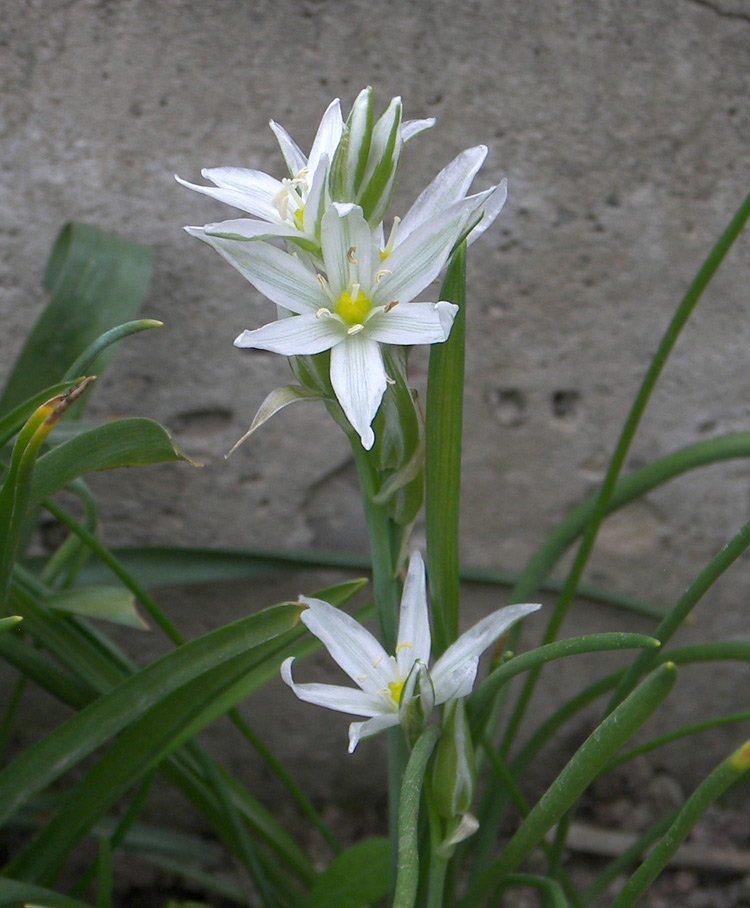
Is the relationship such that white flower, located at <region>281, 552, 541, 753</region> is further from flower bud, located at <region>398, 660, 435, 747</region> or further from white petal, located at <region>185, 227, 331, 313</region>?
white petal, located at <region>185, 227, 331, 313</region>

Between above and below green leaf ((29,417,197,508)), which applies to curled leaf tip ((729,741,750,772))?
below

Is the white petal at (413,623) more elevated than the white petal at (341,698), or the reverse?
the white petal at (413,623)

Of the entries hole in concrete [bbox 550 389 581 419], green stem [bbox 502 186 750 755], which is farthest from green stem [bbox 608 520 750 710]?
hole in concrete [bbox 550 389 581 419]

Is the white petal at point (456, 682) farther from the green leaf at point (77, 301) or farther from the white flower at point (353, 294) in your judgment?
the green leaf at point (77, 301)

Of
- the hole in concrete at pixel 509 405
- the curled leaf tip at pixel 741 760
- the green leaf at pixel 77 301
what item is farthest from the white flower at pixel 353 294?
the hole in concrete at pixel 509 405

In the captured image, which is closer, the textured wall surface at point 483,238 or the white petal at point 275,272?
the white petal at point 275,272

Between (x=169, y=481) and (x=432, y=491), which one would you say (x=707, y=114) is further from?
(x=169, y=481)

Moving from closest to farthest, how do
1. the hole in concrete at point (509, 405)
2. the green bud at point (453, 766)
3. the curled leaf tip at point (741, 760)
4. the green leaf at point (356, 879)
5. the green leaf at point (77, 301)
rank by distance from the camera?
the curled leaf tip at point (741, 760) → the green bud at point (453, 766) → the green leaf at point (356, 879) → the green leaf at point (77, 301) → the hole in concrete at point (509, 405)

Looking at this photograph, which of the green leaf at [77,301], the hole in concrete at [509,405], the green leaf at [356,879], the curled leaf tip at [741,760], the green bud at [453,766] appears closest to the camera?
the curled leaf tip at [741,760]
